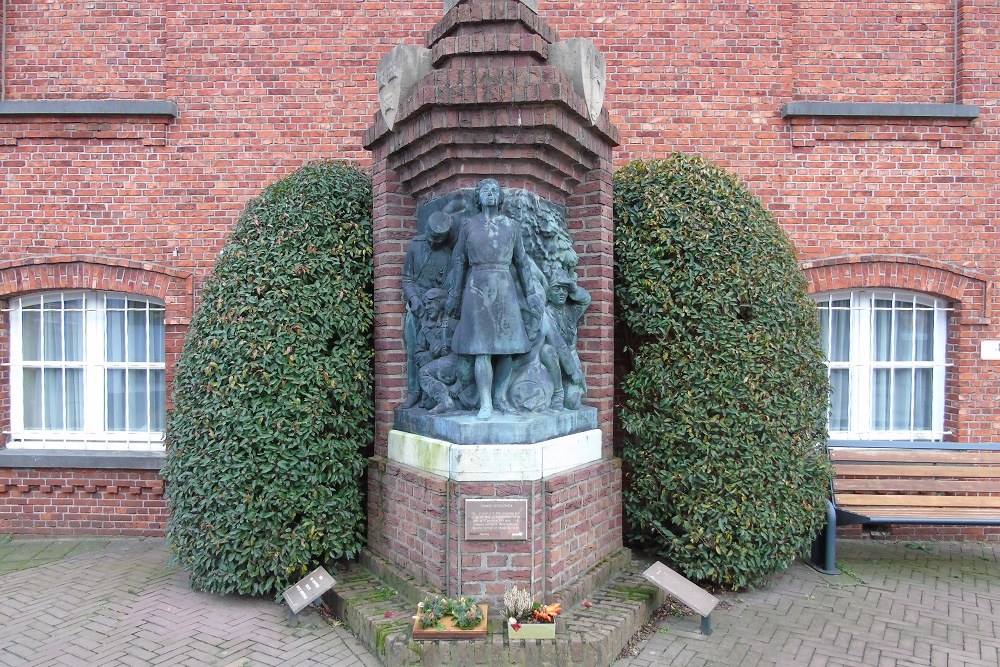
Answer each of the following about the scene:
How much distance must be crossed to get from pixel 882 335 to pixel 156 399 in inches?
284

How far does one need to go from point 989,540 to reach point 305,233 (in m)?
6.76

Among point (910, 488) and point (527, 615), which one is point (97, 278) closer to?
point (527, 615)


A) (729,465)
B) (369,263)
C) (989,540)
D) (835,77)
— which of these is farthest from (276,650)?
(835,77)

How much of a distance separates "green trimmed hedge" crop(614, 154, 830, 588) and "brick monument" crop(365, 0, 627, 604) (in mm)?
283

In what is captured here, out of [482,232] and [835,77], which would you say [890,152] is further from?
[482,232]

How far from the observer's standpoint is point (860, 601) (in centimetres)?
475

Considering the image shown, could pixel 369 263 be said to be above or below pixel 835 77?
below

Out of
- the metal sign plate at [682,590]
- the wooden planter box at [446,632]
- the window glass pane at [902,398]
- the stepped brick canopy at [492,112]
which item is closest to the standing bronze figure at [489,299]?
the stepped brick canopy at [492,112]

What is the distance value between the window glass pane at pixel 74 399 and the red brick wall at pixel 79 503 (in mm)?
504

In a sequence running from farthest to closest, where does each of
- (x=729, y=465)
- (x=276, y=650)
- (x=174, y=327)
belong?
(x=174, y=327)
(x=729, y=465)
(x=276, y=650)

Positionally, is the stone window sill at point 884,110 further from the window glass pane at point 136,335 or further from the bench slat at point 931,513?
the window glass pane at point 136,335

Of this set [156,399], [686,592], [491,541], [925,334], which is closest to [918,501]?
[925,334]

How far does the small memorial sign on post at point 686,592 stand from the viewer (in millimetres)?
4102

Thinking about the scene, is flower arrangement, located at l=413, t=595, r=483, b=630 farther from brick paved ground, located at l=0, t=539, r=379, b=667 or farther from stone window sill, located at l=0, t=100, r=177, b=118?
stone window sill, located at l=0, t=100, r=177, b=118
